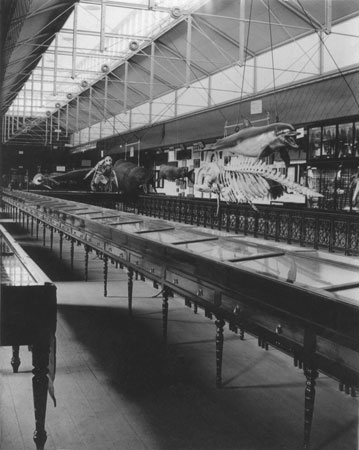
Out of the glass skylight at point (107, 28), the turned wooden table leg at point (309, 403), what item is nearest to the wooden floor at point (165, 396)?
the turned wooden table leg at point (309, 403)

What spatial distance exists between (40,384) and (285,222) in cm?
774

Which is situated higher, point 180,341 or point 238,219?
point 238,219

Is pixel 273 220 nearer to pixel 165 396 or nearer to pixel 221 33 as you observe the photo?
pixel 221 33

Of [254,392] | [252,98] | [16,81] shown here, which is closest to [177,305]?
[254,392]

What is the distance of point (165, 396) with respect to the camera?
3527 mm

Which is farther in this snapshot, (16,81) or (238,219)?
(16,81)

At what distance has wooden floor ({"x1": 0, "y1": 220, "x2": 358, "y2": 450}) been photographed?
292 cm

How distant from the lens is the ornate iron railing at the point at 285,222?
8.28 m

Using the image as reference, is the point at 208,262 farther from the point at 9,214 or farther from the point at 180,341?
the point at 9,214

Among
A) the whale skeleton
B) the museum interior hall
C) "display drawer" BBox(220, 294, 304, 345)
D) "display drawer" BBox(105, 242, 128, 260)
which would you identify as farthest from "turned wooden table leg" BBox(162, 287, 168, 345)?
the whale skeleton

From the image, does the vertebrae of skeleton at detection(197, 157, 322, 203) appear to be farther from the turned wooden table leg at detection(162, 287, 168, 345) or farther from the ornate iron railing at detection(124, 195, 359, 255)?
the turned wooden table leg at detection(162, 287, 168, 345)

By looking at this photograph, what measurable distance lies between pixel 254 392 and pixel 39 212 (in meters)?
6.81

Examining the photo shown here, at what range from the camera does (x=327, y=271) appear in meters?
3.37

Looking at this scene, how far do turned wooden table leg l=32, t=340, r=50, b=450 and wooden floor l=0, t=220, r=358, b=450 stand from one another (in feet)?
0.65
